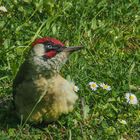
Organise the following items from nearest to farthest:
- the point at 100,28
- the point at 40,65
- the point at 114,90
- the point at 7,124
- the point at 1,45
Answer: the point at 40,65 → the point at 7,124 → the point at 114,90 → the point at 1,45 → the point at 100,28

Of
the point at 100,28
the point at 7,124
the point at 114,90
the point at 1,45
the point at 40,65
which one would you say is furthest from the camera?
the point at 100,28

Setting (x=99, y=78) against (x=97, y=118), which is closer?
(x=97, y=118)

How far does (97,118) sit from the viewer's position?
5.80 m

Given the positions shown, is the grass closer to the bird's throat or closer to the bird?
the bird

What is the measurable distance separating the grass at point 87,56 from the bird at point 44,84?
237 millimetres

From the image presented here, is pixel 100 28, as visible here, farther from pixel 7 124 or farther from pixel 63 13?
pixel 7 124

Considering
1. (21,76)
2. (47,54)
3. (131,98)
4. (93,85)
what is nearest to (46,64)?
(47,54)

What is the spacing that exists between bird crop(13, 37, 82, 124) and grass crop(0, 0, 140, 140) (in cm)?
24

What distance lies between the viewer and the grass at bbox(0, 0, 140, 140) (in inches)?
222

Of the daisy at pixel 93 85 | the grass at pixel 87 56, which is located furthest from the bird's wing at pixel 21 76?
the daisy at pixel 93 85

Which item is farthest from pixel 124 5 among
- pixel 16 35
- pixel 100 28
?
pixel 16 35

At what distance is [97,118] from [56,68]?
84 cm

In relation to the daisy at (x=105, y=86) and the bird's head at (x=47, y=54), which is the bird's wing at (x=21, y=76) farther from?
the daisy at (x=105, y=86)

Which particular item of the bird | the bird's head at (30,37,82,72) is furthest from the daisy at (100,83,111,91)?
the bird's head at (30,37,82,72)
